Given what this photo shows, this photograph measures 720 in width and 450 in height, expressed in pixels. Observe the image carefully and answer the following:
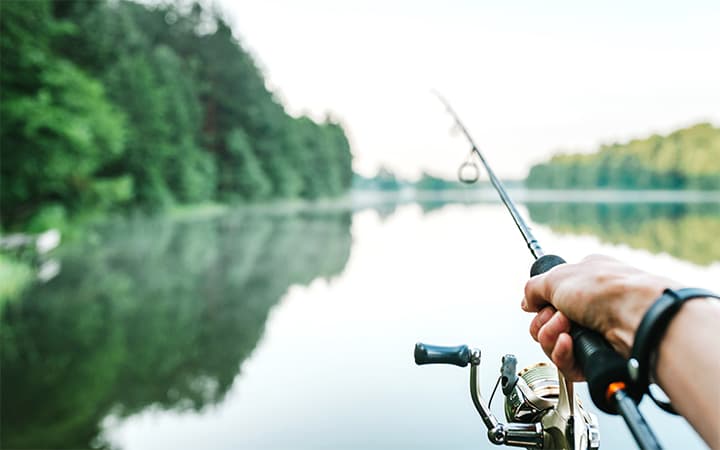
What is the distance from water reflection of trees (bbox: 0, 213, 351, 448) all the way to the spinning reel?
14.8 feet

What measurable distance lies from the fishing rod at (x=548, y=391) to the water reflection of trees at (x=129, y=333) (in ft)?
14.8

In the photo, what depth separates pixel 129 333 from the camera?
27.0ft


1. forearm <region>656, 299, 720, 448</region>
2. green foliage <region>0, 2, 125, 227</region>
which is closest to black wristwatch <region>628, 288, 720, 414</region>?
forearm <region>656, 299, 720, 448</region>

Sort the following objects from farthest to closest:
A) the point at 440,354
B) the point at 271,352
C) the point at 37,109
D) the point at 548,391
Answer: the point at 37,109
the point at 271,352
the point at 548,391
the point at 440,354

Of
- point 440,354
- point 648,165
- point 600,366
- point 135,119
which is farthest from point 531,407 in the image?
point 648,165

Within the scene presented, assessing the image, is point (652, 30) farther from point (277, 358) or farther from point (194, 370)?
point (194, 370)

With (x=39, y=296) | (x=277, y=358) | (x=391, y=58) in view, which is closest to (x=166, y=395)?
(x=277, y=358)

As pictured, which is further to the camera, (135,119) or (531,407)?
(135,119)

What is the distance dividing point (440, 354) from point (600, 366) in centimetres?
49

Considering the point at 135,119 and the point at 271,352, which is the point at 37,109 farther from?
the point at 135,119

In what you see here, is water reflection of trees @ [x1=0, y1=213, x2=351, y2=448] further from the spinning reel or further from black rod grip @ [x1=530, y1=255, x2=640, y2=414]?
black rod grip @ [x1=530, y1=255, x2=640, y2=414]

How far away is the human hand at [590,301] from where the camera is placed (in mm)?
779

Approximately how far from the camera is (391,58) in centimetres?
371

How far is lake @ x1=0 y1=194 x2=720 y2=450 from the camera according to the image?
5.09m
